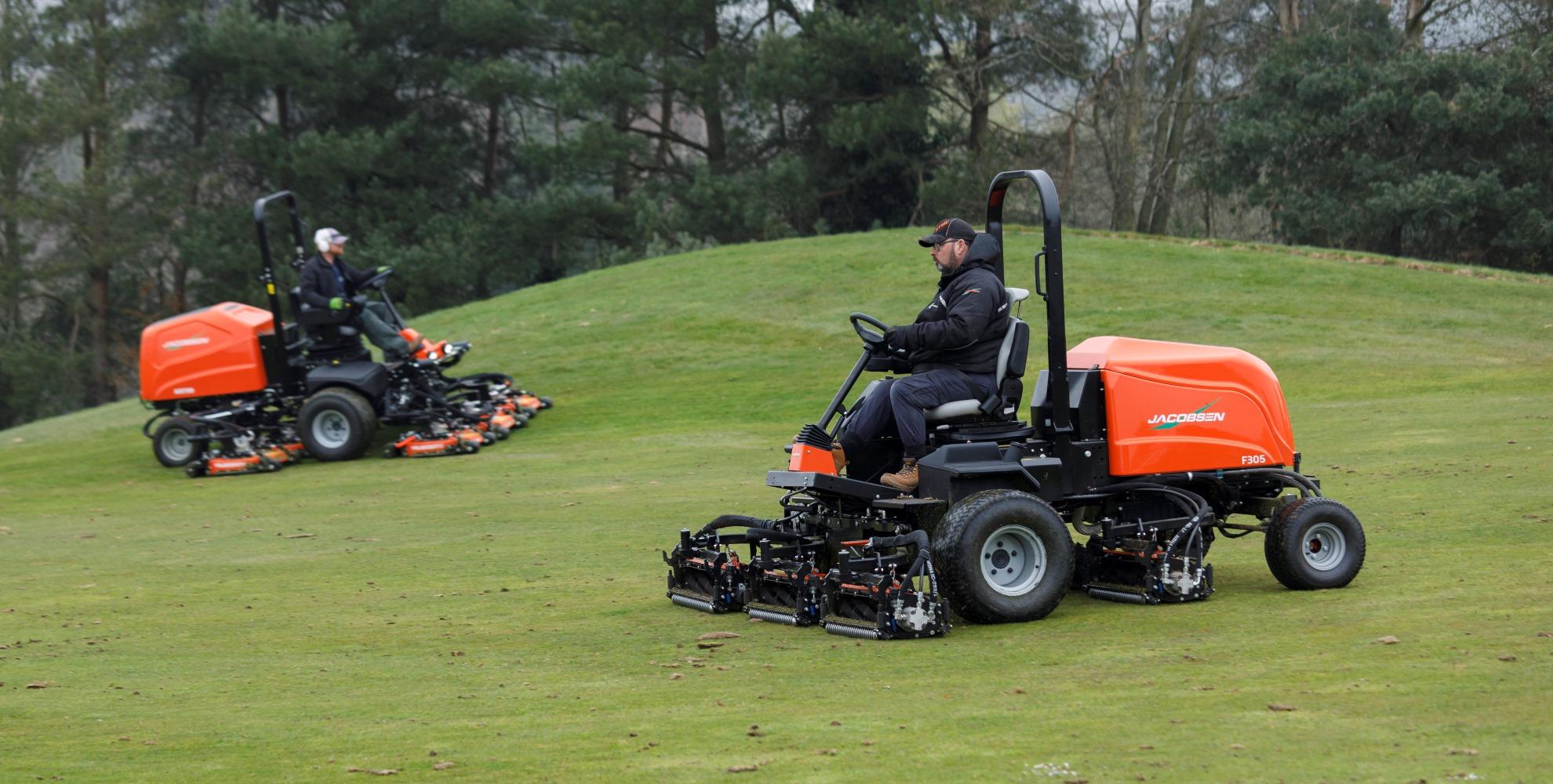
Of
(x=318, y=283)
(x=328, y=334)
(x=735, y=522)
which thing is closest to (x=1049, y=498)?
(x=735, y=522)

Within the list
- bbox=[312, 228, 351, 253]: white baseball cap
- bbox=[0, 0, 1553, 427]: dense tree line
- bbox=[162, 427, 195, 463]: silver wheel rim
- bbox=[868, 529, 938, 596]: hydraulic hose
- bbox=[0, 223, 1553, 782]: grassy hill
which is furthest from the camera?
bbox=[0, 0, 1553, 427]: dense tree line

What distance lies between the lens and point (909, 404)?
8.62 meters

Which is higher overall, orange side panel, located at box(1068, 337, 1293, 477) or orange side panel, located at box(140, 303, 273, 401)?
orange side panel, located at box(140, 303, 273, 401)

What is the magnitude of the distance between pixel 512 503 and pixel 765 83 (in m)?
30.8

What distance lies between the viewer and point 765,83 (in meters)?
44.3

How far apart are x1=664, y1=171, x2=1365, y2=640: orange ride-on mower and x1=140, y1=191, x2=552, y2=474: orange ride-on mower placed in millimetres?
11126

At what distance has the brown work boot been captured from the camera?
28.6 ft

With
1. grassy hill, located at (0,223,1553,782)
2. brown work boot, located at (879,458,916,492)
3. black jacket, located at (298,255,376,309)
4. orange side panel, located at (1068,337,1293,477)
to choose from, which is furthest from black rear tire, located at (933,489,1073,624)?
black jacket, located at (298,255,376,309)

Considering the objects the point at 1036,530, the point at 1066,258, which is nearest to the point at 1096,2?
the point at 1066,258

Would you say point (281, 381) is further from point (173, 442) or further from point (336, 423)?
point (173, 442)

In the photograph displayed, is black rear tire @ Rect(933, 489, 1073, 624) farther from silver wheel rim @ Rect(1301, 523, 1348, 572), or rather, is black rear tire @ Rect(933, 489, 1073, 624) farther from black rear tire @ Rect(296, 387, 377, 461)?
black rear tire @ Rect(296, 387, 377, 461)

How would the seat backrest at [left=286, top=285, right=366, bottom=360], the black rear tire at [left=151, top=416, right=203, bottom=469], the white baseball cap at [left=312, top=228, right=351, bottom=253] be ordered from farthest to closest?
the black rear tire at [left=151, top=416, right=203, bottom=469], the seat backrest at [left=286, top=285, right=366, bottom=360], the white baseball cap at [left=312, top=228, right=351, bottom=253]

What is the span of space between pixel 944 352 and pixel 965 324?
29 cm

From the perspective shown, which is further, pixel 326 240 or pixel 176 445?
pixel 176 445
